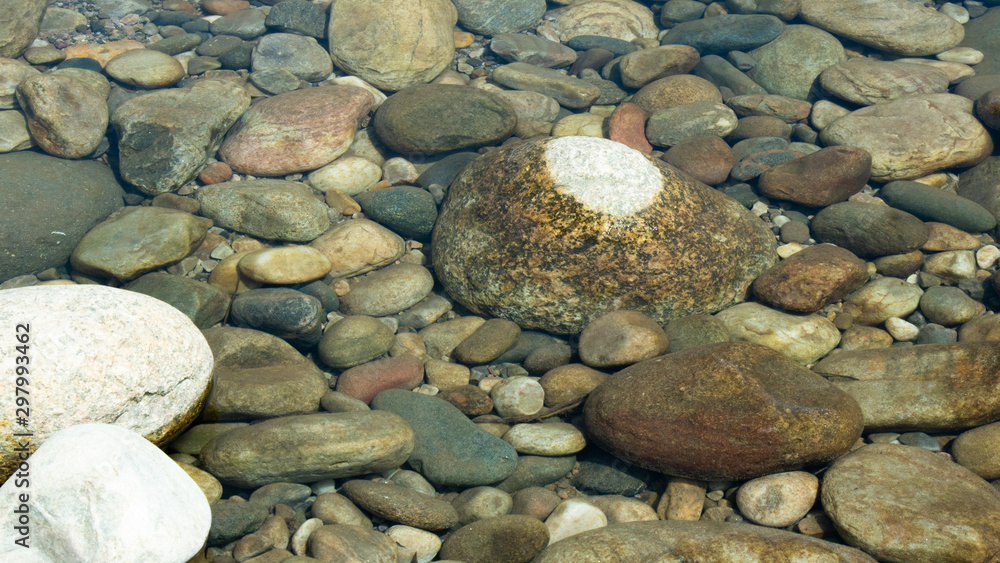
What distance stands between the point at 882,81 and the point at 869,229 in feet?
9.18

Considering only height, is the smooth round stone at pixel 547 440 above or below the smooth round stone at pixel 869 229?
below

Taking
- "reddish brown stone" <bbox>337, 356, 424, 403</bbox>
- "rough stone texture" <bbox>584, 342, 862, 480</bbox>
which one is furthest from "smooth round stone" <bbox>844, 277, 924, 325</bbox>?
"reddish brown stone" <bbox>337, 356, 424, 403</bbox>

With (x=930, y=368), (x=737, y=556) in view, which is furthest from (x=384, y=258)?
(x=930, y=368)

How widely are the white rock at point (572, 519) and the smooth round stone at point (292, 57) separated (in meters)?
6.06

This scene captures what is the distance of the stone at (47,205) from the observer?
5.41 m

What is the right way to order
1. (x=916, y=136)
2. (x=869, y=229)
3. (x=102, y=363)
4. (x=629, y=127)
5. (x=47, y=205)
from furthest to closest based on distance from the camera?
(x=629, y=127) < (x=916, y=136) < (x=47, y=205) < (x=869, y=229) < (x=102, y=363)

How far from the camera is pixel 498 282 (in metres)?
5.04

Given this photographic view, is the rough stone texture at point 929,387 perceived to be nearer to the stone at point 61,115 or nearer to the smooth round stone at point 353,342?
the smooth round stone at point 353,342

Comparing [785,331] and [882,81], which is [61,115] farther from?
[882,81]

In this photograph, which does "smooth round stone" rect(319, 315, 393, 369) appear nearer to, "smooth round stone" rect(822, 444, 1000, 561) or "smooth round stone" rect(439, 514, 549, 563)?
"smooth round stone" rect(439, 514, 549, 563)

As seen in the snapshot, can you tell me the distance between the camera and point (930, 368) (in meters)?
4.18

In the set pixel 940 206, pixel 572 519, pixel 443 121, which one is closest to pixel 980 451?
pixel 572 519

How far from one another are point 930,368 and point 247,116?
21.5ft

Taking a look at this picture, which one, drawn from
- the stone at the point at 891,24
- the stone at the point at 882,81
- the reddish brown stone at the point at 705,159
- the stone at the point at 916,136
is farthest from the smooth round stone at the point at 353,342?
the stone at the point at 891,24
